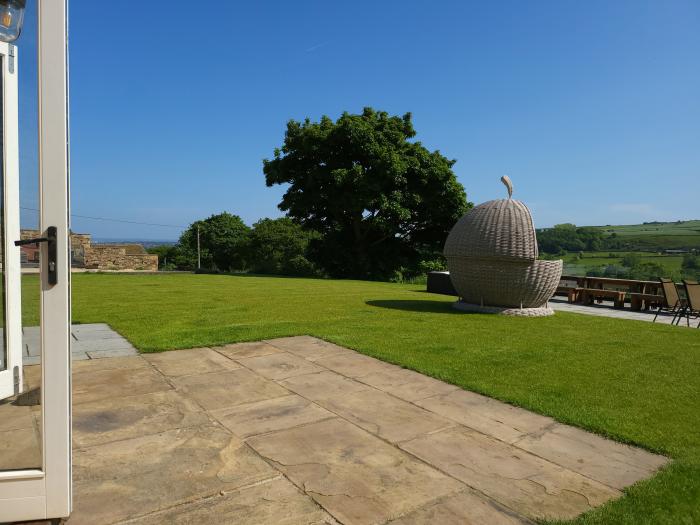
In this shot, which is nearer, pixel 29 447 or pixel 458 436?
pixel 29 447

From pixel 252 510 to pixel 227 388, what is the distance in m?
1.93

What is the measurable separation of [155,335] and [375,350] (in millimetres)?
2906

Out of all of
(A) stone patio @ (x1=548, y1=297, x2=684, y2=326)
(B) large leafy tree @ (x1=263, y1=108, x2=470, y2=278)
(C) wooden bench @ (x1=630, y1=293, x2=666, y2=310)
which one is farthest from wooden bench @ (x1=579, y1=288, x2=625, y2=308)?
(B) large leafy tree @ (x1=263, y1=108, x2=470, y2=278)

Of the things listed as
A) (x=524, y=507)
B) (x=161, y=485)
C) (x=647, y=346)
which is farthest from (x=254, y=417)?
(x=647, y=346)

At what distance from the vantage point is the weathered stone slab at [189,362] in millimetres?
4602

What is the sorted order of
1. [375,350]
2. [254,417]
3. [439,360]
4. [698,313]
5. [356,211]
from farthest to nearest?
[356,211]
[698,313]
[375,350]
[439,360]
[254,417]

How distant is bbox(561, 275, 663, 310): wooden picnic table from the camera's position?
39.9 ft

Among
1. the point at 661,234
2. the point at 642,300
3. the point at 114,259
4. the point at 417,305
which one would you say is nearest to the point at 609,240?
the point at 661,234

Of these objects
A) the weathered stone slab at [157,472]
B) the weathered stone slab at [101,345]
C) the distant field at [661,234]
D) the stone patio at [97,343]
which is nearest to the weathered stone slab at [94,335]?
the stone patio at [97,343]

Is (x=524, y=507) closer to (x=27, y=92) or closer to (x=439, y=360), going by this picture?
(x=439, y=360)

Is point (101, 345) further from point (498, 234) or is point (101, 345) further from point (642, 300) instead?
point (642, 300)

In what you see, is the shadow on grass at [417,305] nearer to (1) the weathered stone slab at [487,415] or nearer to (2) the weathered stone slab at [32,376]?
(1) the weathered stone slab at [487,415]

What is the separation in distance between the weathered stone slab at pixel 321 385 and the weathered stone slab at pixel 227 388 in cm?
15

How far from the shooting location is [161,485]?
245 centimetres
